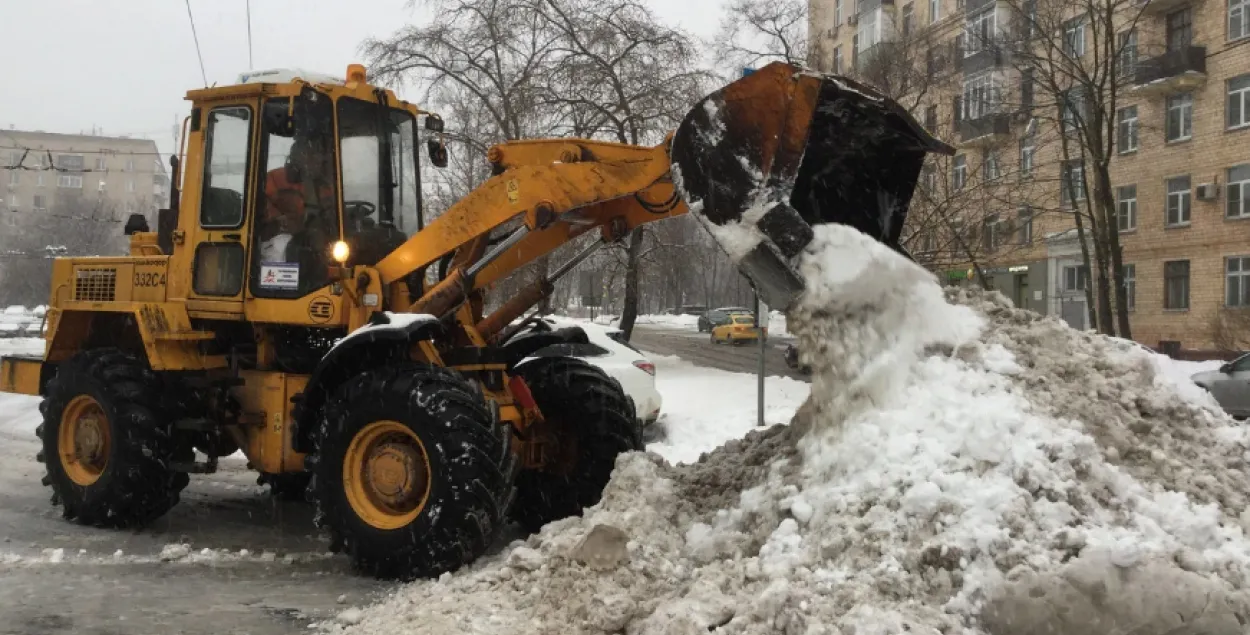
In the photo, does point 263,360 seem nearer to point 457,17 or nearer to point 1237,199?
point 457,17

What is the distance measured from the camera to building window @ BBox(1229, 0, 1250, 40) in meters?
27.1

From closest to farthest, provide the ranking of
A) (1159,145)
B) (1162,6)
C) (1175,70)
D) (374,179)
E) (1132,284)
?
(374,179) < (1175,70) < (1162,6) < (1159,145) < (1132,284)

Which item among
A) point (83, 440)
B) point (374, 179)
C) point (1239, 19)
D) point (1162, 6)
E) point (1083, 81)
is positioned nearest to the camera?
point (374, 179)

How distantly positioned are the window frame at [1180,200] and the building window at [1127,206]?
1116mm

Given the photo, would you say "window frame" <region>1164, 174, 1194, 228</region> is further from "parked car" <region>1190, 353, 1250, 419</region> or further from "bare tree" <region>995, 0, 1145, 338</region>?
"parked car" <region>1190, 353, 1250, 419</region>

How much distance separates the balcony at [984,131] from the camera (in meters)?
26.4

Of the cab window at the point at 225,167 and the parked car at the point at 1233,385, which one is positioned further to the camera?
the parked car at the point at 1233,385

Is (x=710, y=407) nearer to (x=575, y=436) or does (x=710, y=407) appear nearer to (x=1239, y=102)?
(x=575, y=436)

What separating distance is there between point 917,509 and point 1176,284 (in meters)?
29.6

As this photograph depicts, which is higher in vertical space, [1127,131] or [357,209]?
[1127,131]

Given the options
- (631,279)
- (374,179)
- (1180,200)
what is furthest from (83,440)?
(1180,200)

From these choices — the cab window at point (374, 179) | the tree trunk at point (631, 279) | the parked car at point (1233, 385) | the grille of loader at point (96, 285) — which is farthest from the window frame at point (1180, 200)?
the grille of loader at point (96, 285)

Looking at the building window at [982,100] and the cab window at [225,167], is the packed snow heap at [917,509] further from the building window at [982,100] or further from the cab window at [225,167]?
the building window at [982,100]

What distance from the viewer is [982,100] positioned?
25.6 meters
